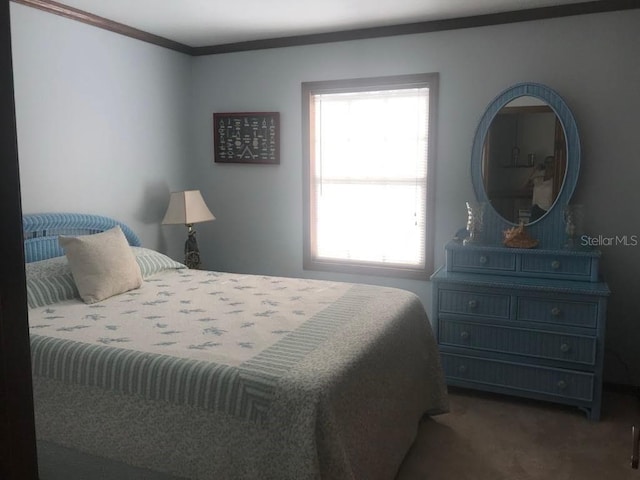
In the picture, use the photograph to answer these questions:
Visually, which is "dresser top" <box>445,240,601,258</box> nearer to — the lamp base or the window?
the window

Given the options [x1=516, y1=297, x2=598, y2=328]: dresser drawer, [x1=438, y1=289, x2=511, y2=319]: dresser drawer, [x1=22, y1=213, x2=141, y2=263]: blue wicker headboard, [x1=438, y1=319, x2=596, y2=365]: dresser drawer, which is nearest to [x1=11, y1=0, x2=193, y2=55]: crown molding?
[x1=22, y1=213, x2=141, y2=263]: blue wicker headboard

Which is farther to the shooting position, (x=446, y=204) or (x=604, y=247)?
(x=446, y=204)

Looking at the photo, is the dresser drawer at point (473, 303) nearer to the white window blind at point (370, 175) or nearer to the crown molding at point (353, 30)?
the white window blind at point (370, 175)

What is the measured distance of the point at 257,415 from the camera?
1.89 metres

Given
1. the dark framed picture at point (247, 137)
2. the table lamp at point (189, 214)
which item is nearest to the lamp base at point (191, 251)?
the table lamp at point (189, 214)

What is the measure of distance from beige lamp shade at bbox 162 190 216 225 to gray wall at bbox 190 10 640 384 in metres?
0.41

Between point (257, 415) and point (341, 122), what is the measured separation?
8.82 feet

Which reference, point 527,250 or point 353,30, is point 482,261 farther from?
point 353,30

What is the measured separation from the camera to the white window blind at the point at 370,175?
393cm

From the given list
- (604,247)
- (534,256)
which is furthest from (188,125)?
(604,247)

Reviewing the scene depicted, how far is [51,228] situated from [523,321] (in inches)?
111

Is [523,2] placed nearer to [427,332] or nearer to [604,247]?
[604,247]

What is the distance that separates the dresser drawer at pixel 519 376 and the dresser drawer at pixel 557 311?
0.91 feet

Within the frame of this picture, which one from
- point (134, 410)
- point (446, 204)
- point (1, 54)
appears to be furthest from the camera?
point (446, 204)
